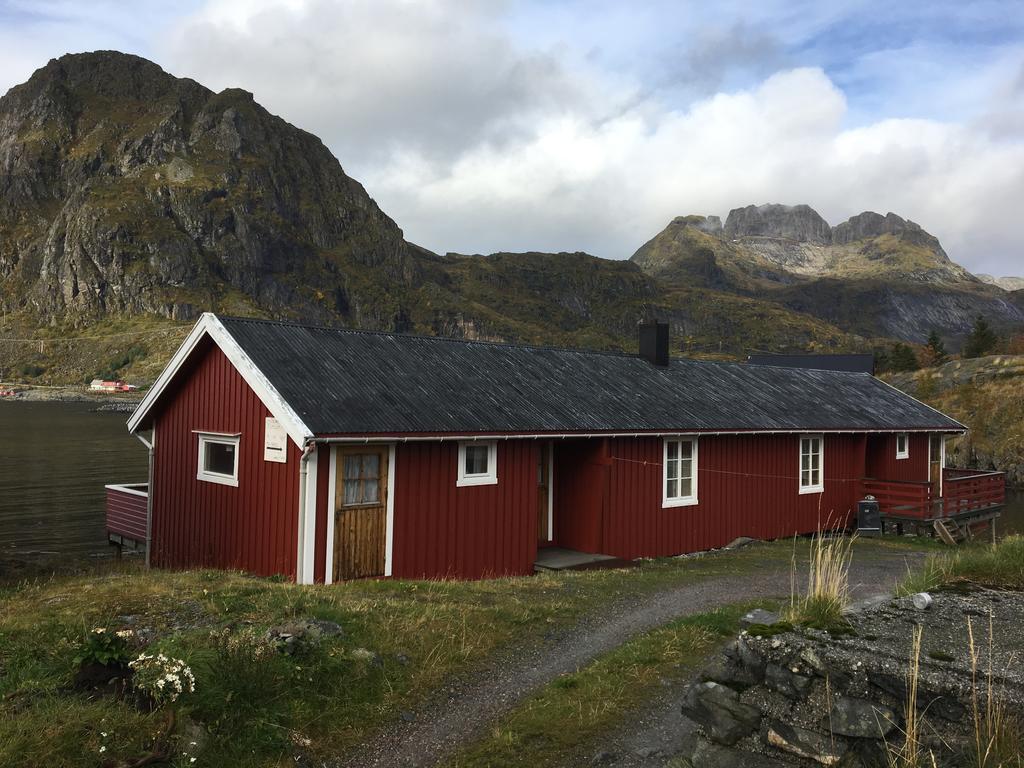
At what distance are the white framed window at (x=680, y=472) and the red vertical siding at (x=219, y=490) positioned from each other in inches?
337

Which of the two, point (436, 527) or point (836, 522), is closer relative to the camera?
point (436, 527)

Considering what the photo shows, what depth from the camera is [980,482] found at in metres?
26.9

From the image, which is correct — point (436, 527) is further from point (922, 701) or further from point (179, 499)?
point (922, 701)

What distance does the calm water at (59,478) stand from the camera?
26.0 metres

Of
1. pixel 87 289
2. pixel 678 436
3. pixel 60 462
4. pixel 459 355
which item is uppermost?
pixel 87 289

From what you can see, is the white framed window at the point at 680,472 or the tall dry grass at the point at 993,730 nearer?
the tall dry grass at the point at 993,730

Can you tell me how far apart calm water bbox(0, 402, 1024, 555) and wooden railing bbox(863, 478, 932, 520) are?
760 cm

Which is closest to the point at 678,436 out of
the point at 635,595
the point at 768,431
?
the point at 768,431

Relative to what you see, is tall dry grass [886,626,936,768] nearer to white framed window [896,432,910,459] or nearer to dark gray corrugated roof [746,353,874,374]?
white framed window [896,432,910,459]

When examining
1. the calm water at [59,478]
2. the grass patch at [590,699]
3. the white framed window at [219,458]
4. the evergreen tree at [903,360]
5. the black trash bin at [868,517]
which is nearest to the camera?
the grass patch at [590,699]

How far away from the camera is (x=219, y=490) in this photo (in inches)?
578

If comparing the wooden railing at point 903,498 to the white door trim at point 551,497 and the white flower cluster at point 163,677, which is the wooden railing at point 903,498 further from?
the white flower cluster at point 163,677

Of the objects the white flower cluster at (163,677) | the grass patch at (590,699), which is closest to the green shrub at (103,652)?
the white flower cluster at (163,677)

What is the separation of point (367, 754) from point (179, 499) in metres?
11.2
